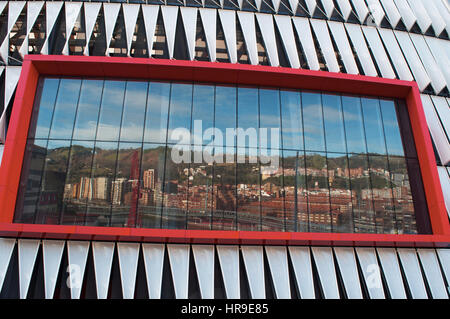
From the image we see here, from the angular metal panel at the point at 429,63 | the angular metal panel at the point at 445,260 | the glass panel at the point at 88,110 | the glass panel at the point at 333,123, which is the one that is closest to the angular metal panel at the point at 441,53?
the angular metal panel at the point at 429,63

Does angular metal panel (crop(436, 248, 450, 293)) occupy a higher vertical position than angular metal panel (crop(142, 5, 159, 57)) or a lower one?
lower

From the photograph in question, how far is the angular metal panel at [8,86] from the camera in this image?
1490 cm

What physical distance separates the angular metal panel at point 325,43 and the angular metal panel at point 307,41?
47cm

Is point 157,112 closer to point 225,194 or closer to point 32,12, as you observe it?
point 225,194

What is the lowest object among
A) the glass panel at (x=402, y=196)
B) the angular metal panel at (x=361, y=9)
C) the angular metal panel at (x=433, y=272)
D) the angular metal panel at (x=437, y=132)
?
the angular metal panel at (x=433, y=272)

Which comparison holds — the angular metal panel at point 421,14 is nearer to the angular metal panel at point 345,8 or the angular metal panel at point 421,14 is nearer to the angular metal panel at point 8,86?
the angular metal panel at point 345,8

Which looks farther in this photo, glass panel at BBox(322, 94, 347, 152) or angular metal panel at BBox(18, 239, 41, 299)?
glass panel at BBox(322, 94, 347, 152)

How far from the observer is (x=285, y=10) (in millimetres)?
18609

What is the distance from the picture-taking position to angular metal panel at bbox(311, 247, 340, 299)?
13.4 m

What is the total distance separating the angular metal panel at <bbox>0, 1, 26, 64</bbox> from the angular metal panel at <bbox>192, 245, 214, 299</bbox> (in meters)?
15.4

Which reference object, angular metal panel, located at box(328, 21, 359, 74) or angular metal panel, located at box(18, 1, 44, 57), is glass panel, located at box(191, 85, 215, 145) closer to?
angular metal panel, located at box(328, 21, 359, 74)

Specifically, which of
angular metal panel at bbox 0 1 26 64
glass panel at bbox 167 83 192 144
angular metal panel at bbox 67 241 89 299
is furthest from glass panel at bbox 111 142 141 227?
angular metal panel at bbox 0 1 26 64

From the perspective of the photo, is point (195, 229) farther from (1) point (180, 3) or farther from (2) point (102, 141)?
(1) point (180, 3)

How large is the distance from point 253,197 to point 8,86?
14.7 m
